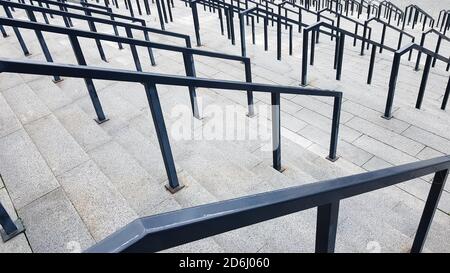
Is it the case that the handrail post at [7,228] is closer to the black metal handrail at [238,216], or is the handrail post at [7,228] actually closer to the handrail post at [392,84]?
the black metal handrail at [238,216]

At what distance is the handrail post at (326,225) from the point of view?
108cm

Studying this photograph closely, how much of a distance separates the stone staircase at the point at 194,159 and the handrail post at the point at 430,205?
0.19 meters

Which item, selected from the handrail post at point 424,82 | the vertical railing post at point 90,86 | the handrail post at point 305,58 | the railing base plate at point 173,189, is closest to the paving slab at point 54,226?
the railing base plate at point 173,189

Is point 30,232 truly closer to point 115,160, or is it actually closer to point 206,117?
point 115,160

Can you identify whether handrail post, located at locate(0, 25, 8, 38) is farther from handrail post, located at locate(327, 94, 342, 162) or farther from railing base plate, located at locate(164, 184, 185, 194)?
handrail post, located at locate(327, 94, 342, 162)

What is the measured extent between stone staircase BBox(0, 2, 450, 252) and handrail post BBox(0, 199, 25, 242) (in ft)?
0.15

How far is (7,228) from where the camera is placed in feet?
6.33

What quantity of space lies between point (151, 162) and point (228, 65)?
10.3ft

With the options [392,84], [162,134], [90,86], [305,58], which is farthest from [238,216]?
[305,58]

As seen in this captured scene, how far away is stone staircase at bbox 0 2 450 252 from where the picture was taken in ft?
7.27

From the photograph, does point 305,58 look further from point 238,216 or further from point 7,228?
point 238,216

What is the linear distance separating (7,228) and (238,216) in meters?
1.70
